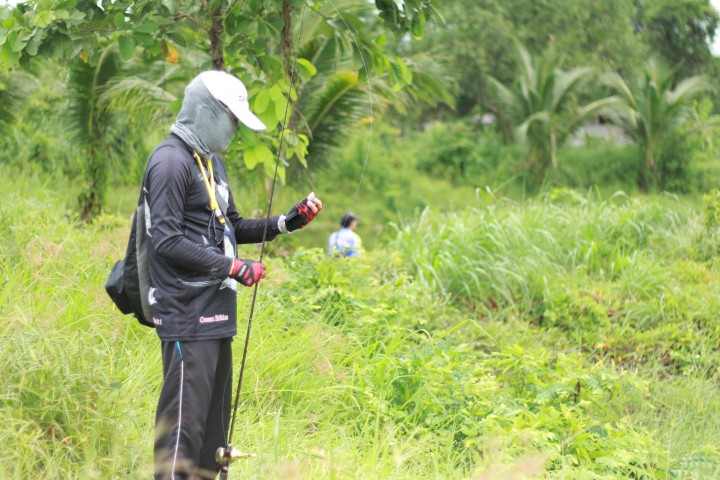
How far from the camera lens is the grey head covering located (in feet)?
10.0

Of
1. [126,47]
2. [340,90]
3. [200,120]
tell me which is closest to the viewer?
[200,120]

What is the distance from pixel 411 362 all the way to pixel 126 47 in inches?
89.8

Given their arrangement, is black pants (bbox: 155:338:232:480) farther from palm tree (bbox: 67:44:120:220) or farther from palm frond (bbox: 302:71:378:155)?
palm frond (bbox: 302:71:378:155)

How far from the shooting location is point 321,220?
14.3 metres

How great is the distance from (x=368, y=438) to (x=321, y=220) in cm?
1057

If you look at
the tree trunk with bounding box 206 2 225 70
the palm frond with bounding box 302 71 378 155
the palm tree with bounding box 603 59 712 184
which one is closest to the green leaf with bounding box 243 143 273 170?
the tree trunk with bounding box 206 2 225 70

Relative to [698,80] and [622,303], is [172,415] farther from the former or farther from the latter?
[698,80]

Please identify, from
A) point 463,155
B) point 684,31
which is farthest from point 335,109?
point 684,31

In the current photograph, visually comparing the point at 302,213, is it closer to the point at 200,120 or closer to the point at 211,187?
the point at 211,187

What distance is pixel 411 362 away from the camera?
440cm

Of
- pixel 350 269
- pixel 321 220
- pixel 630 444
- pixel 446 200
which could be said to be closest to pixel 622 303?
pixel 350 269

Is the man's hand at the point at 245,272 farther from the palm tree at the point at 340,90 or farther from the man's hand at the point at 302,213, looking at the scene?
the palm tree at the point at 340,90

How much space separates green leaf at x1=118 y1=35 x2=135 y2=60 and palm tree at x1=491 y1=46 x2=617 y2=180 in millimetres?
10651

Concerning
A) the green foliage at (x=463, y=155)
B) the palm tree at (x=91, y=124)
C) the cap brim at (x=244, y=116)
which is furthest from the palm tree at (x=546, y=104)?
the cap brim at (x=244, y=116)
